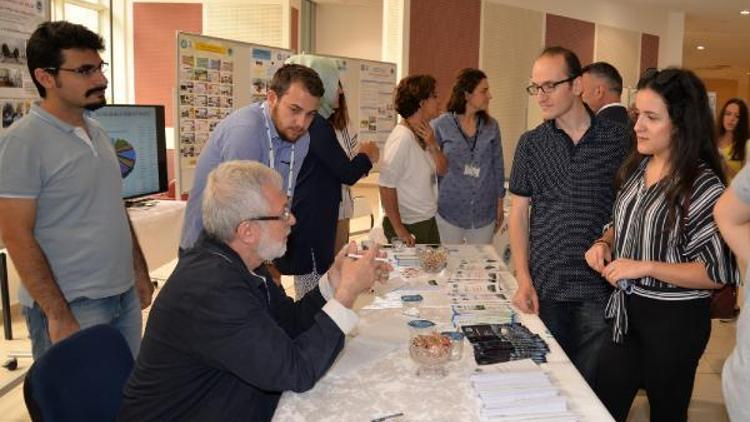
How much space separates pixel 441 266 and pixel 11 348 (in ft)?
9.05

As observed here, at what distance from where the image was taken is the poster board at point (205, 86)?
14.1 ft

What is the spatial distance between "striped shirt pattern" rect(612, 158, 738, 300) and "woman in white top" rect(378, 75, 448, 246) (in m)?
1.74

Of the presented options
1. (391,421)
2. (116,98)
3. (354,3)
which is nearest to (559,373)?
(391,421)

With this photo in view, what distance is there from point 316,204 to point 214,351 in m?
1.41

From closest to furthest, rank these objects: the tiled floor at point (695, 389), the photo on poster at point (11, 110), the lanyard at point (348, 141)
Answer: the tiled floor at point (695, 389) < the photo on poster at point (11, 110) < the lanyard at point (348, 141)

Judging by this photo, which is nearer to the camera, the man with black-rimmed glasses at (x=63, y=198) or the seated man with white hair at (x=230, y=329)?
the seated man with white hair at (x=230, y=329)

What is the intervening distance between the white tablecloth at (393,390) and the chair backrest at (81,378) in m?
0.44

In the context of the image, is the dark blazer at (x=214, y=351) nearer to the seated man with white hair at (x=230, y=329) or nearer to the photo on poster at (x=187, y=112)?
the seated man with white hair at (x=230, y=329)

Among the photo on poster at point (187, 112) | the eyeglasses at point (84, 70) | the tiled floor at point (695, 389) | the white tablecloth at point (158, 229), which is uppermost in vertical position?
the eyeglasses at point (84, 70)

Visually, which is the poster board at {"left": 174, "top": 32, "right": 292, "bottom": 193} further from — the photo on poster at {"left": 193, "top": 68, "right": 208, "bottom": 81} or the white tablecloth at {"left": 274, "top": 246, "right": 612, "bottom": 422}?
the white tablecloth at {"left": 274, "top": 246, "right": 612, "bottom": 422}

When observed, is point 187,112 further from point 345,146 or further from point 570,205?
point 570,205

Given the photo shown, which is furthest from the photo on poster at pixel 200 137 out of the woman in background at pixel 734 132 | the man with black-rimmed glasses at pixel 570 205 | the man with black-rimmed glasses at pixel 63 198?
the woman in background at pixel 734 132

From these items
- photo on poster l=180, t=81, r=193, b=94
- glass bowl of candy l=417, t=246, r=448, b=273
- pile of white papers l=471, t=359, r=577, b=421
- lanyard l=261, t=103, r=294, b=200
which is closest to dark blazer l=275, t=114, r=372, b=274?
lanyard l=261, t=103, r=294, b=200

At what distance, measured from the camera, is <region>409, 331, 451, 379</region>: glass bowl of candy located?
5.23ft
